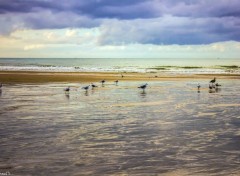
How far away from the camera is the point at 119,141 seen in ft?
39.6

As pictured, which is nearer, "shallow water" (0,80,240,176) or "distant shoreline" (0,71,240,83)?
"shallow water" (0,80,240,176)

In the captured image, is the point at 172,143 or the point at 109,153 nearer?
the point at 109,153

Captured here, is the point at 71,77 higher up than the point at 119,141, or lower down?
higher up

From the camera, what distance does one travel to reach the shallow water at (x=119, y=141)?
934cm

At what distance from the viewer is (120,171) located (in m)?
9.06

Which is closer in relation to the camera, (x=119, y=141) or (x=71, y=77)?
(x=119, y=141)

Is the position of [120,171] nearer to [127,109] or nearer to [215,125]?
[215,125]

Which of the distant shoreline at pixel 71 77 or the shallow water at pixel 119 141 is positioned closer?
the shallow water at pixel 119 141

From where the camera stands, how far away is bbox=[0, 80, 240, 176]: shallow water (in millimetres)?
9336

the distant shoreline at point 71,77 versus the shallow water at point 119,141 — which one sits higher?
the distant shoreline at point 71,77

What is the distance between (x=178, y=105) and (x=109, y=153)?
39.5ft

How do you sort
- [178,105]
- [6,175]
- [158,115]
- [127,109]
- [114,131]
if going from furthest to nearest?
[178,105]
[127,109]
[158,115]
[114,131]
[6,175]

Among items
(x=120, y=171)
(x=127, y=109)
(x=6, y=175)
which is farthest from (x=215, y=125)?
(x=6, y=175)

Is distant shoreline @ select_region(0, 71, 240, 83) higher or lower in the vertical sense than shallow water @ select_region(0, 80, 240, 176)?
higher
